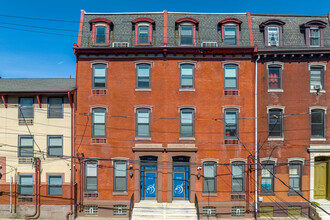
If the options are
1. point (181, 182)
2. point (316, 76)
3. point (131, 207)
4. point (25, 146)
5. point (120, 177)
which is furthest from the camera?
point (181, 182)

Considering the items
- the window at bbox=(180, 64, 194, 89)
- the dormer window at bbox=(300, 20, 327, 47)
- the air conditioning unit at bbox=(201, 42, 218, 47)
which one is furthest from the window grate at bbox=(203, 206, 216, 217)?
the dormer window at bbox=(300, 20, 327, 47)

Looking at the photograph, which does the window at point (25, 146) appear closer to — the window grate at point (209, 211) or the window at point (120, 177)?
the window at point (120, 177)

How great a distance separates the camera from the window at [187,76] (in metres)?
17.0

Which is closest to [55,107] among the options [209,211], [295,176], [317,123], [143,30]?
[143,30]

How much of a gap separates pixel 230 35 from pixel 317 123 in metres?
8.14

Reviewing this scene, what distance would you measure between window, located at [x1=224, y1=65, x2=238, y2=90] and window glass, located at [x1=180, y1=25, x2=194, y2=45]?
3.01m

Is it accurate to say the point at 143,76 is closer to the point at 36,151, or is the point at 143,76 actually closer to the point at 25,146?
the point at 36,151

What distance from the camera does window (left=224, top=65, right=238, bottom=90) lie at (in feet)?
55.7

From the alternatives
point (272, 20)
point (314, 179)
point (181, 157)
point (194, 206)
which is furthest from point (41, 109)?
point (314, 179)

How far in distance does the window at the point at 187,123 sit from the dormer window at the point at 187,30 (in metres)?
4.58

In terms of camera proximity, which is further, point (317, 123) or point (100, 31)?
point (100, 31)

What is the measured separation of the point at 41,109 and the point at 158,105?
7.57 meters

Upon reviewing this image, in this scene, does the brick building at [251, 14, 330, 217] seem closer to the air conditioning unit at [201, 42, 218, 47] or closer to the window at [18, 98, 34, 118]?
the air conditioning unit at [201, 42, 218, 47]

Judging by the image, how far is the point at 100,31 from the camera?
1752cm
